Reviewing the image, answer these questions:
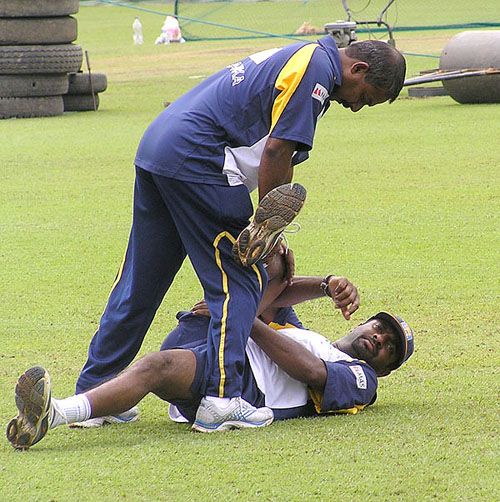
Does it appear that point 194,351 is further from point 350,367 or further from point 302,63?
point 302,63

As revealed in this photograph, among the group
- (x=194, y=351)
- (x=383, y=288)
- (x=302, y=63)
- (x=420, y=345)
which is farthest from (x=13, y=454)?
(x=383, y=288)

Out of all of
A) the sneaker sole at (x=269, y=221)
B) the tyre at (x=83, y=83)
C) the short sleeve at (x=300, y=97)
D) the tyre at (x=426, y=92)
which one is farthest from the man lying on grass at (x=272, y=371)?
the tyre at (x=426, y=92)

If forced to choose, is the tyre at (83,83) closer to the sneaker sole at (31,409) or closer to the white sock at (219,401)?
the white sock at (219,401)

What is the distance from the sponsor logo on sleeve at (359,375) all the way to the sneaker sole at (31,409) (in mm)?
1208

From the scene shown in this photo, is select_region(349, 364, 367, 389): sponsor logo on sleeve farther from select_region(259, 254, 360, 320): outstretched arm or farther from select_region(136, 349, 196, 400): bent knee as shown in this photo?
select_region(136, 349, 196, 400): bent knee

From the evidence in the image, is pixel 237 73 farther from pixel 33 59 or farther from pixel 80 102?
pixel 80 102

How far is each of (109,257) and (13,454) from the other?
3493mm

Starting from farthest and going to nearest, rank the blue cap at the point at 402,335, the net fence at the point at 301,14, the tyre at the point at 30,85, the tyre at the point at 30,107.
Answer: the net fence at the point at 301,14
the tyre at the point at 30,107
the tyre at the point at 30,85
the blue cap at the point at 402,335

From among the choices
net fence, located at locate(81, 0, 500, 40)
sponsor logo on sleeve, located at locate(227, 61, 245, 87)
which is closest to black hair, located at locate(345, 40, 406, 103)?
sponsor logo on sleeve, located at locate(227, 61, 245, 87)

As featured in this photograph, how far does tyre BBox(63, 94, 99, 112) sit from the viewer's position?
16156mm

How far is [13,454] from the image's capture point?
4156 mm

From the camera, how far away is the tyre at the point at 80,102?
16156mm

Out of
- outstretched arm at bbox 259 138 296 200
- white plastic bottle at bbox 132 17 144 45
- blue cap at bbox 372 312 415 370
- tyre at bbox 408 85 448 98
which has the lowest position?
white plastic bottle at bbox 132 17 144 45

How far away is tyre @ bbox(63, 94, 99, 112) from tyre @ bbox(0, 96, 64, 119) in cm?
62
